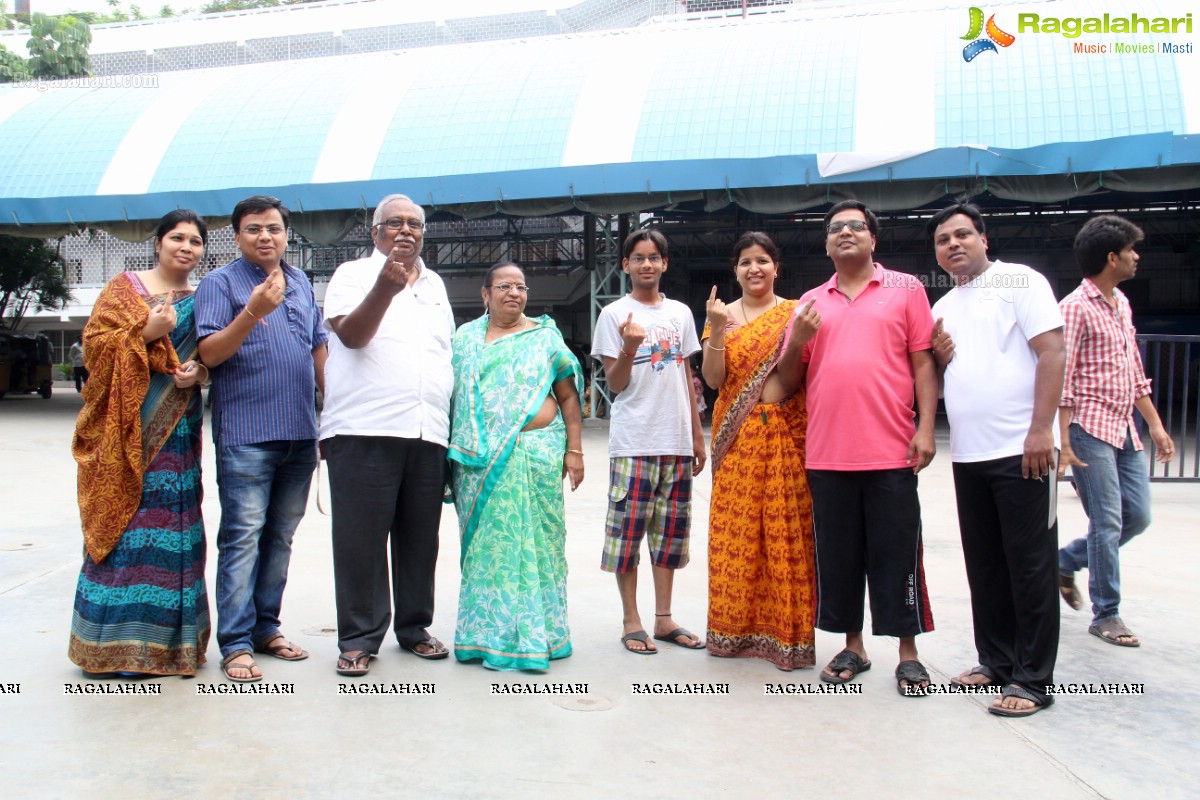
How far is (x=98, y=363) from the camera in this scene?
130 inches

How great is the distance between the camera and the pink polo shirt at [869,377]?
325 centimetres

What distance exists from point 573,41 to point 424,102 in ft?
9.62

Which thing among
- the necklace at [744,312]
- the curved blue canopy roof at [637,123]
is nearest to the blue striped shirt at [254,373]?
the necklace at [744,312]

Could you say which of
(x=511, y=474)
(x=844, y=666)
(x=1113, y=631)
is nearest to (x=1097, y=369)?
(x=1113, y=631)

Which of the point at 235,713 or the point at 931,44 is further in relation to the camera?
the point at 931,44

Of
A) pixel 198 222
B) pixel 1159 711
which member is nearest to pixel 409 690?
pixel 198 222

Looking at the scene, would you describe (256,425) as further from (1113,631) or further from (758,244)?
(1113,631)

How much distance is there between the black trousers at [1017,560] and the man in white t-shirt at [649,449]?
44.0 inches

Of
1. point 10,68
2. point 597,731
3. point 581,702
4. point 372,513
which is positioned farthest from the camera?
point 10,68

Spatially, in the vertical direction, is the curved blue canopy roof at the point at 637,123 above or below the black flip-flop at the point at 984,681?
above

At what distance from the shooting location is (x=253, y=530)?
3418mm

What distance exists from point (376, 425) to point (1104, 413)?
300 centimetres

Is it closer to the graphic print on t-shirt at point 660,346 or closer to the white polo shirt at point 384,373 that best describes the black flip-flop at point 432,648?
the white polo shirt at point 384,373

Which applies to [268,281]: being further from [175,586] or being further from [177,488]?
[175,586]
